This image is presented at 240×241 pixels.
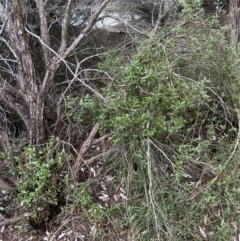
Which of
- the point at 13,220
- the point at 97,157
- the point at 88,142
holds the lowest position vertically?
the point at 13,220

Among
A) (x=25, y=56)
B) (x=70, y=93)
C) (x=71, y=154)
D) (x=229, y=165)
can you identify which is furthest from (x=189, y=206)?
(x=25, y=56)

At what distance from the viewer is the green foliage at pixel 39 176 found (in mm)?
2701

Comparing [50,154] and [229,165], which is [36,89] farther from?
[229,165]

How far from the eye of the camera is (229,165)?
2645mm

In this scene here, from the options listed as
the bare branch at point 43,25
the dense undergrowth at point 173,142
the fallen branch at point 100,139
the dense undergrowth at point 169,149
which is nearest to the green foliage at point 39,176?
the dense undergrowth at point 169,149

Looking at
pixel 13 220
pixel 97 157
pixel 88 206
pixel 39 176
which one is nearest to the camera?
pixel 39 176

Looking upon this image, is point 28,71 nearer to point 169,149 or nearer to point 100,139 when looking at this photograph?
point 100,139

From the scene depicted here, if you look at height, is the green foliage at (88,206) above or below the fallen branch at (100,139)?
below

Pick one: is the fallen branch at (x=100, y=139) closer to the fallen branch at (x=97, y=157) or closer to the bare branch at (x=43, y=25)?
the fallen branch at (x=97, y=157)

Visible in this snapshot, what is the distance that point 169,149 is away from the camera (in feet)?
9.05

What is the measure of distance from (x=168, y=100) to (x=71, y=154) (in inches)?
40.4

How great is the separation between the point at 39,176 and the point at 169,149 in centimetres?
107

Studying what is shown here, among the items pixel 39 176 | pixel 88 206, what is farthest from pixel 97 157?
pixel 39 176

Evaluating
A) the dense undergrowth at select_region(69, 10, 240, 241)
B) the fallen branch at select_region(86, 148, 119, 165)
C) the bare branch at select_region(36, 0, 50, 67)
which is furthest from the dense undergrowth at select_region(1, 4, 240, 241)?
the bare branch at select_region(36, 0, 50, 67)
